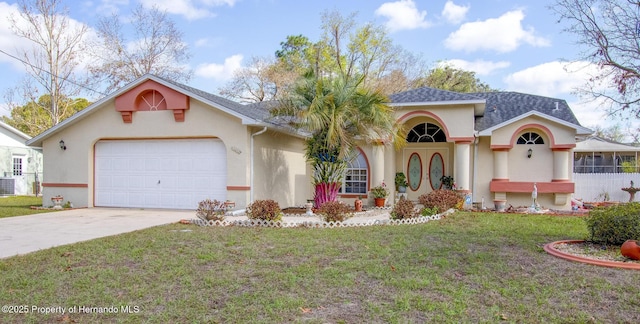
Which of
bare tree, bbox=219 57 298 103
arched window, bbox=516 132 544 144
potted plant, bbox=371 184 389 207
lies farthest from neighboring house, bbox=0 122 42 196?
arched window, bbox=516 132 544 144

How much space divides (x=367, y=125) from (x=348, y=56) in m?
22.3

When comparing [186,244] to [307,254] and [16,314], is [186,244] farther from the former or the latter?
[16,314]

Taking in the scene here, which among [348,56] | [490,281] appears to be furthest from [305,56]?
[490,281]

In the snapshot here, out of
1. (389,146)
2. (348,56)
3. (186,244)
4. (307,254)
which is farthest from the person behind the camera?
(348,56)

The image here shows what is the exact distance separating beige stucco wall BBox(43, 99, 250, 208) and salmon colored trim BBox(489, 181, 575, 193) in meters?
8.94

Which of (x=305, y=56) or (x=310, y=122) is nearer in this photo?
(x=310, y=122)

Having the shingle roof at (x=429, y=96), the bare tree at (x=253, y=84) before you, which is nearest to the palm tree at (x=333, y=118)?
the shingle roof at (x=429, y=96)

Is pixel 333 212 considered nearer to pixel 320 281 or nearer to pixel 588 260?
pixel 320 281

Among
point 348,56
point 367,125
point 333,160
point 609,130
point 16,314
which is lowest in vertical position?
point 16,314

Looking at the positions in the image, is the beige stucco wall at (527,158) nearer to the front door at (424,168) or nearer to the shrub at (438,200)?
the front door at (424,168)

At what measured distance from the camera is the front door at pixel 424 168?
1789cm

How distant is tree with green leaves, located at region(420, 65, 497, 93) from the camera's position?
36375 mm

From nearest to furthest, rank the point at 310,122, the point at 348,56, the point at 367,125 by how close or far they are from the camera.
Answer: the point at 310,122
the point at 367,125
the point at 348,56

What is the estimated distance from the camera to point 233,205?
1349 cm
